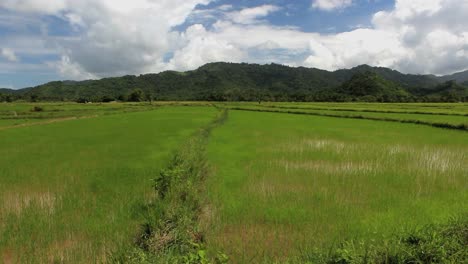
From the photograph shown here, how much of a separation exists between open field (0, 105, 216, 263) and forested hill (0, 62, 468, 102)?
227 ft

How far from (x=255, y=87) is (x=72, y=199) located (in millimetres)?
136656

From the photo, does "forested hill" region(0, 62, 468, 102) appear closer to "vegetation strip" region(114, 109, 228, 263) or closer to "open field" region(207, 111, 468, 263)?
"open field" region(207, 111, 468, 263)

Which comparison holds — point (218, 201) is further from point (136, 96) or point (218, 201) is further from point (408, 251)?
point (136, 96)

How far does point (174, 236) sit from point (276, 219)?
5.67ft

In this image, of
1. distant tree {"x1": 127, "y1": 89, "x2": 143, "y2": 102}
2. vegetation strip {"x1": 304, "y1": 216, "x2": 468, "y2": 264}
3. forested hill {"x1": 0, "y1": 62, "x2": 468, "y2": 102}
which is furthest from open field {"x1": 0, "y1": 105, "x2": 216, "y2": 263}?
distant tree {"x1": 127, "y1": 89, "x2": 143, "y2": 102}

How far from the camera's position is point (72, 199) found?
6180mm

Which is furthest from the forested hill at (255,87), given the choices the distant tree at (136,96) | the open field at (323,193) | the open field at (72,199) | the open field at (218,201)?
the open field at (72,199)

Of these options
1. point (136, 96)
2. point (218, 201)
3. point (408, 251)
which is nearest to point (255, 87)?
point (136, 96)

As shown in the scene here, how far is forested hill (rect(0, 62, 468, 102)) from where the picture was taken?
280 ft

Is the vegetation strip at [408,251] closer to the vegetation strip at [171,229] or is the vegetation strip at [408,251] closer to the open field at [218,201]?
the open field at [218,201]

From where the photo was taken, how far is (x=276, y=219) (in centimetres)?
518

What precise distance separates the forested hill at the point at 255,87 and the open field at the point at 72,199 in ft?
227

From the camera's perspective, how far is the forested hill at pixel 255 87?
85.3m

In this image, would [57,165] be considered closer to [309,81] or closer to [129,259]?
[129,259]
